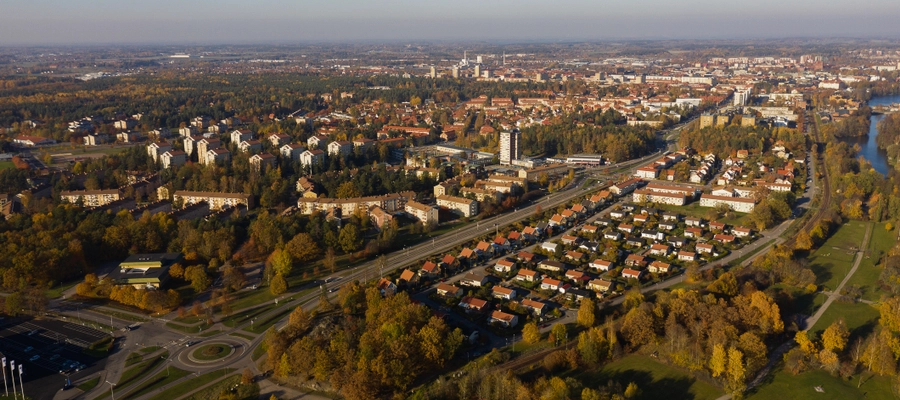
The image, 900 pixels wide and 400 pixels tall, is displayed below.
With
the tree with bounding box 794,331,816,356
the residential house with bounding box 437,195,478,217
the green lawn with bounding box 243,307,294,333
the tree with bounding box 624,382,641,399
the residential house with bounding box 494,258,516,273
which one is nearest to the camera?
the tree with bounding box 624,382,641,399

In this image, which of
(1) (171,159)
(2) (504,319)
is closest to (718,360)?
(2) (504,319)

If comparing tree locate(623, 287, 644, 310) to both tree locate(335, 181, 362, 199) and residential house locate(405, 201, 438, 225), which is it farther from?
tree locate(335, 181, 362, 199)

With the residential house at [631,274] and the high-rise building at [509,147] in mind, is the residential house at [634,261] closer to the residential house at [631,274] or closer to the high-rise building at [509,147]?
the residential house at [631,274]

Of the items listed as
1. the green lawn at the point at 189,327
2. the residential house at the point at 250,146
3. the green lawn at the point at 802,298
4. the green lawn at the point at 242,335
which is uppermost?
the residential house at the point at 250,146

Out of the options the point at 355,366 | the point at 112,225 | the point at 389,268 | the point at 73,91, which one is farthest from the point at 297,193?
the point at 73,91

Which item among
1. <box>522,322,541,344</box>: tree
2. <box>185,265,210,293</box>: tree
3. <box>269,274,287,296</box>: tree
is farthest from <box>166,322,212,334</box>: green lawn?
<box>522,322,541,344</box>: tree

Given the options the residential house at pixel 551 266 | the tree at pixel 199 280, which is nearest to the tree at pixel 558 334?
the residential house at pixel 551 266
